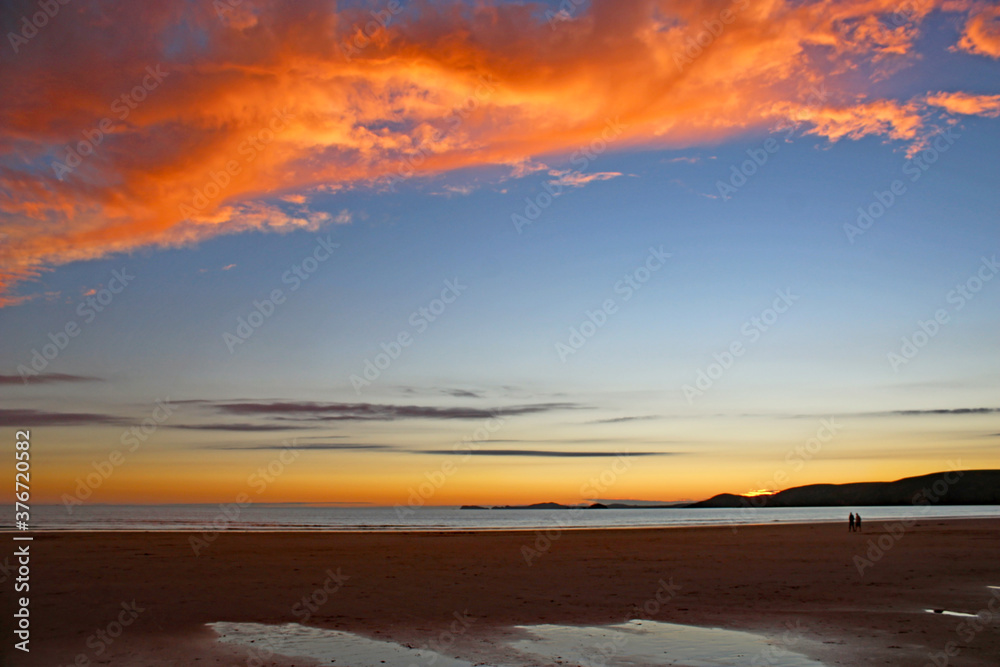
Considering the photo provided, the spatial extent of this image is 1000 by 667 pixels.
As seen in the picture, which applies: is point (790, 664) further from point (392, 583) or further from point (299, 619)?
point (392, 583)

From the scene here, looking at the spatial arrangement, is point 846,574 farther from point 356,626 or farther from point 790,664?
point 356,626

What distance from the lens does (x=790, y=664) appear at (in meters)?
10.6

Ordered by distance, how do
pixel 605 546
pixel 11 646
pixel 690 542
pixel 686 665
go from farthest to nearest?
pixel 690 542 < pixel 605 546 < pixel 11 646 < pixel 686 665

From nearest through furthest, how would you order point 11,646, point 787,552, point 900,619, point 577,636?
1. point 11,646
2. point 577,636
3. point 900,619
4. point 787,552

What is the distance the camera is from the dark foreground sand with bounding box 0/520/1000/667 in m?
12.0

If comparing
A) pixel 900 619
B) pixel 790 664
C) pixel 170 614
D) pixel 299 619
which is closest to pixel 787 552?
pixel 900 619

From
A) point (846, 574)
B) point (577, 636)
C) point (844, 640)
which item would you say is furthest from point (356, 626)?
point (846, 574)

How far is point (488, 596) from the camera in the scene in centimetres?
1770

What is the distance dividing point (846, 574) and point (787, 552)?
8.79 m

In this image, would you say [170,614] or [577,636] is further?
[170,614]

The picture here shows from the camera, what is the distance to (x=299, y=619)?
14383mm

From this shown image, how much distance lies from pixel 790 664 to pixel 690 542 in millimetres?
28019

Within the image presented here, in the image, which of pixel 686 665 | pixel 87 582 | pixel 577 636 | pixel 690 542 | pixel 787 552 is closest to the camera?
pixel 686 665

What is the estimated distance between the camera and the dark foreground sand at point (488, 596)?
472 inches
